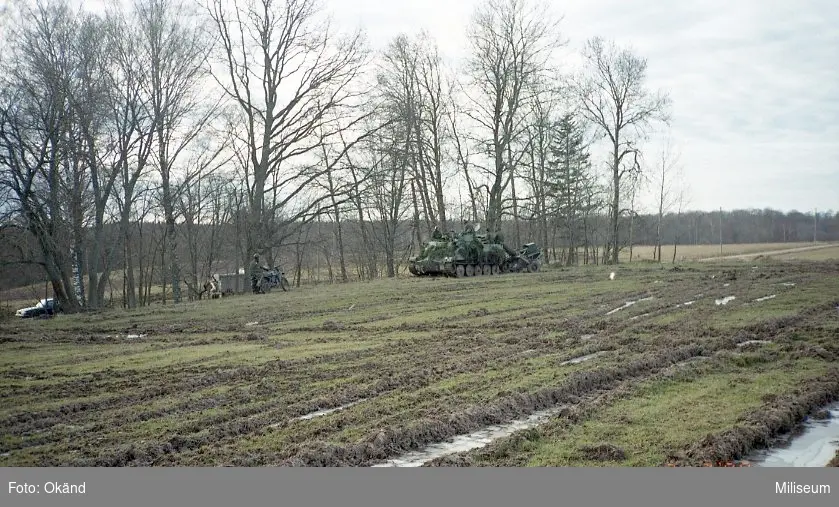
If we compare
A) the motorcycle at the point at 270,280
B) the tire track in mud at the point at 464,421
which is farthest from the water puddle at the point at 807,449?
the motorcycle at the point at 270,280

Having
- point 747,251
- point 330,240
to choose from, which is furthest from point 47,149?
point 747,251

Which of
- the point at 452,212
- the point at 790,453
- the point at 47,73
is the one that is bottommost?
the point at 790,453

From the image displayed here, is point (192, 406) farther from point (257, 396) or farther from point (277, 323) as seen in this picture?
point (277, 323)

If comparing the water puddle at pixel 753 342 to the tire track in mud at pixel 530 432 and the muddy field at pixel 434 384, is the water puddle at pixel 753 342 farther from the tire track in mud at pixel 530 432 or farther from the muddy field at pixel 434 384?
the tire track in mud at pixel 530 432

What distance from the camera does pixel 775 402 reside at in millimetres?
8742

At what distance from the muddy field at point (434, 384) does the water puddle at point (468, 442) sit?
37 mm

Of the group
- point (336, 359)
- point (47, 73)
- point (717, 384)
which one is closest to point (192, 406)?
point (336, 359)

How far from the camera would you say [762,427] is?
25.4 ft

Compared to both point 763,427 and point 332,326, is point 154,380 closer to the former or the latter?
point 332,326

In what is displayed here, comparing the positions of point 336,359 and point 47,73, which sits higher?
point 47,73

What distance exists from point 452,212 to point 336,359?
40897 mm

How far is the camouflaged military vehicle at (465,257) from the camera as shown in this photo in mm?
33594

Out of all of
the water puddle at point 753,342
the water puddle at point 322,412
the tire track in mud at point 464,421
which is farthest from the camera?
the water puddle at point 753,342

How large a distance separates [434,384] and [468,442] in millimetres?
2585
